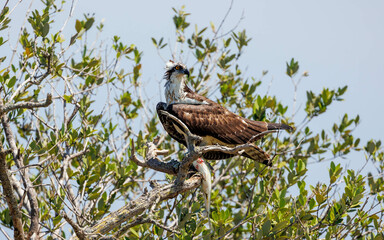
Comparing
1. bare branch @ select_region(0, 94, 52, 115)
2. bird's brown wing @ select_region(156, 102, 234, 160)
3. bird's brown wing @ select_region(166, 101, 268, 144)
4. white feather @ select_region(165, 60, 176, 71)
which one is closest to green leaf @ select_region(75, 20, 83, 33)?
white feather @ select_region(165, 60, 176, 71)

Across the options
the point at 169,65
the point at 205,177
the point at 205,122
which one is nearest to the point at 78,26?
the point at 169,65

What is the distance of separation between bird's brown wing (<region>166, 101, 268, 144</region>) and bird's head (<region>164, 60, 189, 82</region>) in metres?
0.55

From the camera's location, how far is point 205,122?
696 cm

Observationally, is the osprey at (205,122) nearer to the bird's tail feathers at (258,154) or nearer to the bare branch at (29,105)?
the bird's tail feathers at (258,154)

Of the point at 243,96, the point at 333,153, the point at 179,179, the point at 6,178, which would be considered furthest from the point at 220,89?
the point at 6,178

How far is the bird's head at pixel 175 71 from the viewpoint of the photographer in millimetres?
7398

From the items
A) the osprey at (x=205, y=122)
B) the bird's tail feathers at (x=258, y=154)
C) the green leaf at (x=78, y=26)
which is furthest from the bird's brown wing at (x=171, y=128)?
the green leaf at (x=78, y=26)

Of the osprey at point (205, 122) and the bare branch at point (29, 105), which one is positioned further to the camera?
the osprey at point (205, 122)

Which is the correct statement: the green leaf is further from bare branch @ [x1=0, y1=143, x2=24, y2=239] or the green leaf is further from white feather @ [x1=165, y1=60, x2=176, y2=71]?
bare branch @ [x1=0, y1=143, x2=24, y2=239]

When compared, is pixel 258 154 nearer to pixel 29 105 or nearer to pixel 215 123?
pixel 215 123

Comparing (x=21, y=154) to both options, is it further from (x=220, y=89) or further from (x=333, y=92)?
(x=333, y=92)

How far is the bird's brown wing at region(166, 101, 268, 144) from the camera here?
6863 millimetres

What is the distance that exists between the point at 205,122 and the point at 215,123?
0.50 feet

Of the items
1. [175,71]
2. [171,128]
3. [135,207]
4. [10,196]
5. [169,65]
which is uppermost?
[169,65]
